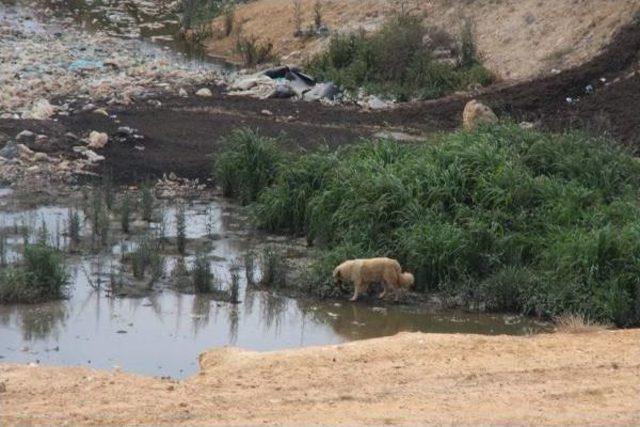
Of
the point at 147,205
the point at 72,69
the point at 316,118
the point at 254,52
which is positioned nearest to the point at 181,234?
the point at 147,205

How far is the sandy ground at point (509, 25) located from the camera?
22.9m

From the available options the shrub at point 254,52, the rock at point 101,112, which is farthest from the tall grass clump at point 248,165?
the shrub at point 254,52

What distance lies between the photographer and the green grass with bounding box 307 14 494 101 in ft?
73.5

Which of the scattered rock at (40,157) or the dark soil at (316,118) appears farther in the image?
the dark soil at (316,118)

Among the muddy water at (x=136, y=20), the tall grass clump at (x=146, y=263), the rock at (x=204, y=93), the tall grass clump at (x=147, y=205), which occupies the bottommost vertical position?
the tall grass clump at (x=146, y=263)

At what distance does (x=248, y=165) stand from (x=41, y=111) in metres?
4.83

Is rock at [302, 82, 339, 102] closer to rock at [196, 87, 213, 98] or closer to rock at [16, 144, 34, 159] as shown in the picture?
rock at [196, 87, 213, 98]

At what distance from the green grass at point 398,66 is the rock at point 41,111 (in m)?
5.89

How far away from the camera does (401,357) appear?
9.08 m

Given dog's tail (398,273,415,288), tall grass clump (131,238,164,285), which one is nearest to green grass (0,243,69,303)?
tall grass clump (131,238,164,285)

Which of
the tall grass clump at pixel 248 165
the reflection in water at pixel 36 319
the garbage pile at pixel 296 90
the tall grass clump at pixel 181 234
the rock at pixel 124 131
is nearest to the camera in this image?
the reflection in water at pixel 36 319

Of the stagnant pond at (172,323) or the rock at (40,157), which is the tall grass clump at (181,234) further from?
the rock at (40,157)

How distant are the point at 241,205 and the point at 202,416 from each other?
7862mm

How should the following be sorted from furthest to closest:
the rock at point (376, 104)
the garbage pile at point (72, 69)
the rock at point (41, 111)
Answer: the rock at point (376, 104) → the garbage pile at point (72, 69) → the rock at point (41, 111)
